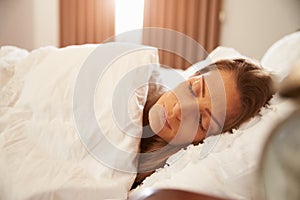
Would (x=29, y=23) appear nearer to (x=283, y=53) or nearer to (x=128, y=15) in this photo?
(x=128, y=15)

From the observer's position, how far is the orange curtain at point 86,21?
2.53 m

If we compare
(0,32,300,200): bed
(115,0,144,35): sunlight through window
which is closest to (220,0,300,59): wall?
(115,0,144,35): sunlight through window

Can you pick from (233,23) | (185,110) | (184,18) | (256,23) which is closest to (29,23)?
(184,18)

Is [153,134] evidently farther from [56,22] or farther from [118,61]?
[56,22]

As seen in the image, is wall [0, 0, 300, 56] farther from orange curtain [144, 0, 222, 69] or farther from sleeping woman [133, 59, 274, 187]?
sleeping woman [133, 59, 274, 187]

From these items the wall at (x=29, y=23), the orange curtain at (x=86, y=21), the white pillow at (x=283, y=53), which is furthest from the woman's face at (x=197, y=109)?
the wall at (x=29, y=23)

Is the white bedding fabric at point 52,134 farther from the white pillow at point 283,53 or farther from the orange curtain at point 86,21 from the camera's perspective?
the orange curtain at point 86,21

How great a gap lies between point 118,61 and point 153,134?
0.78ft

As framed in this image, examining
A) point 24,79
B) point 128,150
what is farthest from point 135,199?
point 24,79

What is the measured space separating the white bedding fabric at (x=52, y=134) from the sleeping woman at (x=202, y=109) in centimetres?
6

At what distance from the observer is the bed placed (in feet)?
2.92

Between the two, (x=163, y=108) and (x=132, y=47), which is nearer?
(x=163, y=108)

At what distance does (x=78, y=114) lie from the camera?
106 centimetres

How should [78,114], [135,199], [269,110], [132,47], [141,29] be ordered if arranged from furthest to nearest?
1. [141,29]
2. [132,47]
3. [78,114]
4. [269,110]
5. [135,199]
